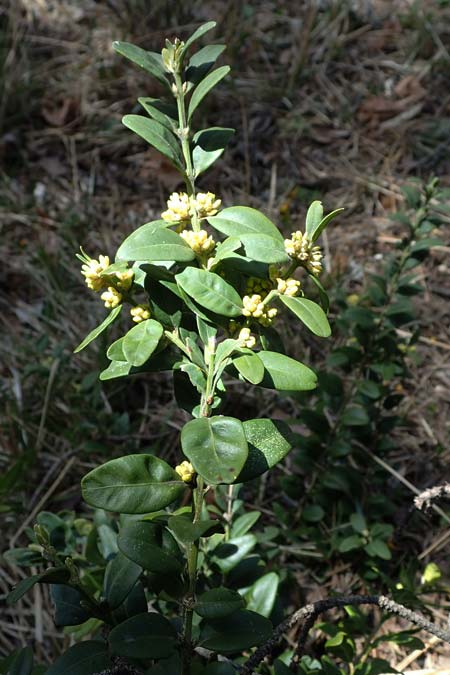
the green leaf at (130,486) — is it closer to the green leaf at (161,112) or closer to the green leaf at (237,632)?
the green leaf at (237,632)

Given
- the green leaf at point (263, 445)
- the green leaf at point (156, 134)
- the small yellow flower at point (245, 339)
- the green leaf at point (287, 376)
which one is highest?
the green leaf at point (156, 134)

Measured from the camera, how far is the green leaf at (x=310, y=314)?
0.87 metres

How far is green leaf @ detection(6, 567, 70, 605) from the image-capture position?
3.15ft

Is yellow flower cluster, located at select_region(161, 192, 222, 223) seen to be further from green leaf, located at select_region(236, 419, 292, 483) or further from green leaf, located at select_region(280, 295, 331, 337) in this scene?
green leaf, located at select_region(236, 419, 292, 483)

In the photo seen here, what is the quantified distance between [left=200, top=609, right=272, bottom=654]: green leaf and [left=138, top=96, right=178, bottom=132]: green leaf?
0.79 metres

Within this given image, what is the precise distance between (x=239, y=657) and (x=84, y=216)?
6.53 feet

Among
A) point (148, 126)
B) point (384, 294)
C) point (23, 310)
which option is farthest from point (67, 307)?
point (148, 126)

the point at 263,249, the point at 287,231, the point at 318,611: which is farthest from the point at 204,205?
the point at 287,231

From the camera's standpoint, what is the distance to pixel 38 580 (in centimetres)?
97

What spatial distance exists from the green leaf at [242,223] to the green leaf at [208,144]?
0.45 feet

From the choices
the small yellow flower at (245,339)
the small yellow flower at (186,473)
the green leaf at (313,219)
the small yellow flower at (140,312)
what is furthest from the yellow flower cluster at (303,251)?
the small yellow flower at (186,473)

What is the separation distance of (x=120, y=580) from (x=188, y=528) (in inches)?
11.0

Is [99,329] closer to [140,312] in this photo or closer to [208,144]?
[140,312]

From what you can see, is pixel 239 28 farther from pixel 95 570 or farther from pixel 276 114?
pixel 95 570
